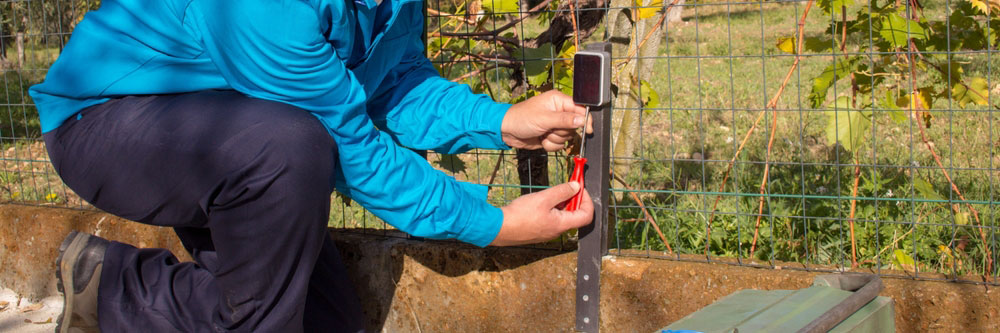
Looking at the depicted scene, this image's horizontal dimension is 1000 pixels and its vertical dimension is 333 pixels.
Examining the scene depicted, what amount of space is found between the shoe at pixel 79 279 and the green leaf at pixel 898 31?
2.36 meters

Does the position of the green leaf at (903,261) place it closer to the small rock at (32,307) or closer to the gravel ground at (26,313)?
the gravel ground at (26,313)

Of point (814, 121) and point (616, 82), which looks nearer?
point (616, 82)

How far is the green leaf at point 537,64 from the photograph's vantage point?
278 cm

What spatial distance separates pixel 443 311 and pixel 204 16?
1.29m

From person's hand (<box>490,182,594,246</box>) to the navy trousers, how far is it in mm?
460

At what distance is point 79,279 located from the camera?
8.32ft

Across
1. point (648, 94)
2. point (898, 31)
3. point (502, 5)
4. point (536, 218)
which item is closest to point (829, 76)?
point (898, 31)

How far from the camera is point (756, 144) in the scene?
16.2ft

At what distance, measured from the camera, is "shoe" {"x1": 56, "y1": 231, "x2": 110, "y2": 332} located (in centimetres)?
253

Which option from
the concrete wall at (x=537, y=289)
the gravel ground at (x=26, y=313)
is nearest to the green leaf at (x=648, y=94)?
the concrete wall at (x=537, y=289)

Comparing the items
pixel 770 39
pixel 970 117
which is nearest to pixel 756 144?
pixel 970 117

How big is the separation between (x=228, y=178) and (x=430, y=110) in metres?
0.73

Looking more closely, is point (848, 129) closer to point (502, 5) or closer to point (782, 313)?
point (782, 313)

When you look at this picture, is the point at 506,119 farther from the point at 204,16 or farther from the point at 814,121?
the point at 814,121
